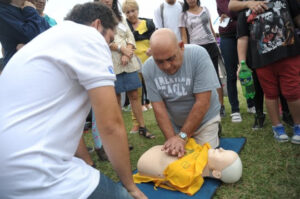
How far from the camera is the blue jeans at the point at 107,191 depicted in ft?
3.40

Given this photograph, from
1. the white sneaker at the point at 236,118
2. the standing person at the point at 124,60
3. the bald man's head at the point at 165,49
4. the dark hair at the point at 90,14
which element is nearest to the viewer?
the dark hair at the point at 90,14

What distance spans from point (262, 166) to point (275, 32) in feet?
3.77

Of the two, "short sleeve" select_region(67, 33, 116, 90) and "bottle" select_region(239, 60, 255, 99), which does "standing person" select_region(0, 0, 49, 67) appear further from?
"bottle" select_region(239, 60, 255, 99)

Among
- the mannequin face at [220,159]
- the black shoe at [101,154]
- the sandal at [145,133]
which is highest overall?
the mannequin face at [220,159]

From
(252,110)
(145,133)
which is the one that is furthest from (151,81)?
(252,110)

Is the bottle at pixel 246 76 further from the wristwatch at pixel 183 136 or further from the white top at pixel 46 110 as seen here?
the white top at pixel 46 110

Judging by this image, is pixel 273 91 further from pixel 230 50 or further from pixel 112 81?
pixel 112 81

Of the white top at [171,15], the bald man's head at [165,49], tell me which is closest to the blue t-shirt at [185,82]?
the bald man's head at [165,49]

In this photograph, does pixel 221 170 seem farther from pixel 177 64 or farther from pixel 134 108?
pixel 134 108

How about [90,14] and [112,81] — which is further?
[90,14]

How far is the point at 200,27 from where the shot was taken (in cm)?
364

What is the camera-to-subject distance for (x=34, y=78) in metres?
0.96

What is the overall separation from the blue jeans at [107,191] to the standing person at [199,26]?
280 cm

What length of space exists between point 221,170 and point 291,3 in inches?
61.7
